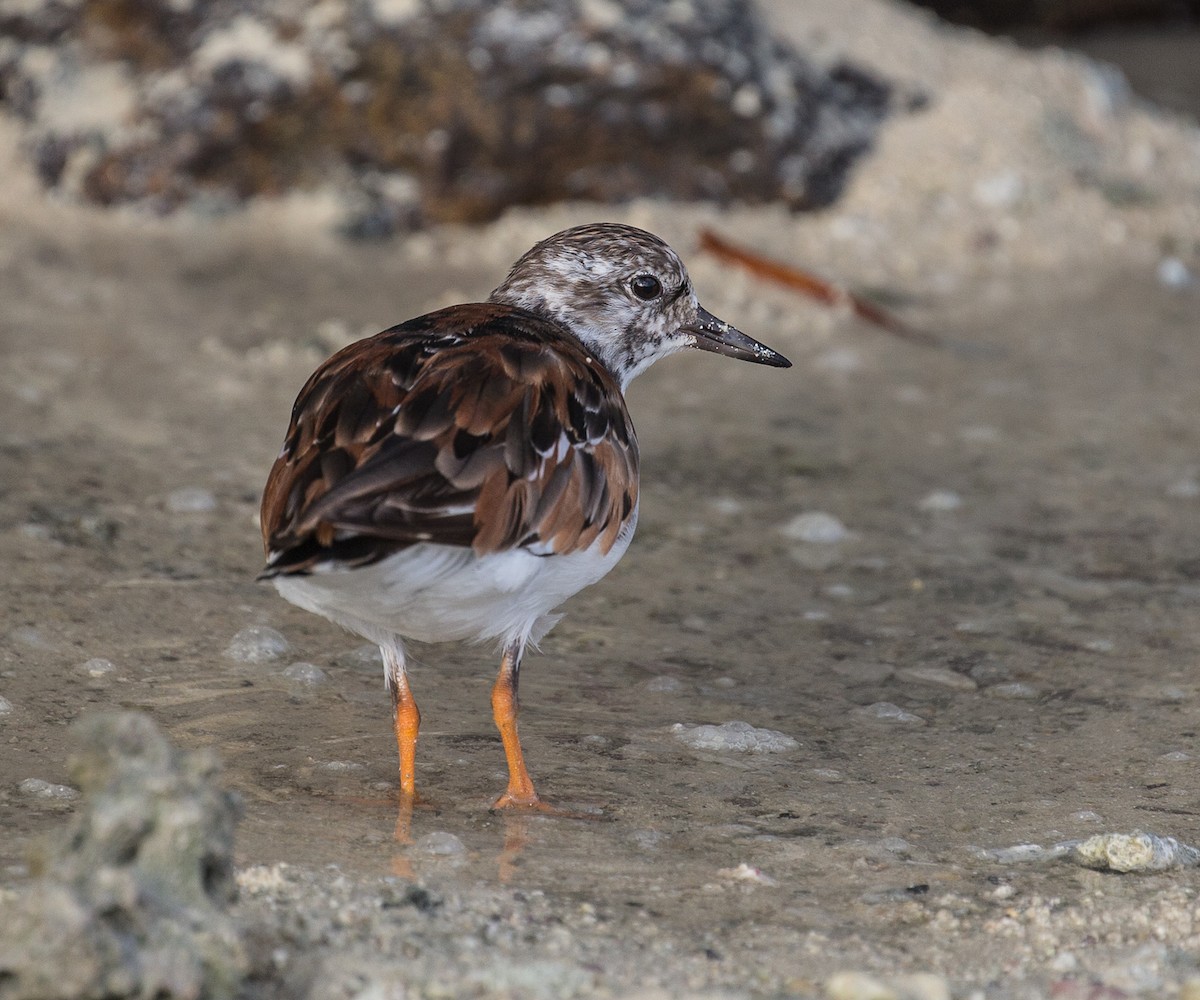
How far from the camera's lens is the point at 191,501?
3.89 metres

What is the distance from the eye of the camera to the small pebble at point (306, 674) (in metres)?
3.13

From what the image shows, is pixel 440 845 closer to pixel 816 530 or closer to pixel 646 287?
pixel 646 287

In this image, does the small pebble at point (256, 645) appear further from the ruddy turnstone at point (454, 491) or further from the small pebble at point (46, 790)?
the small pebble at point (46, 790)

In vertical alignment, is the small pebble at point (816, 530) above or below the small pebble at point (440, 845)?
above

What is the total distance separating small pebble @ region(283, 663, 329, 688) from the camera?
10.3 feet

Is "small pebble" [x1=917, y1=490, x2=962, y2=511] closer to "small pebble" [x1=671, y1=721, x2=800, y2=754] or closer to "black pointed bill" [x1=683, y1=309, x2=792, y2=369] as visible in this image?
"black pointed bill" [x1=683, y1=309, x2=792, y2=369]

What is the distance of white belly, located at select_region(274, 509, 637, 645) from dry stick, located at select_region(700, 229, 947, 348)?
8.93 ft

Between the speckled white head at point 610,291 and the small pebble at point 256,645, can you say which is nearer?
the small pebble at point 256,645

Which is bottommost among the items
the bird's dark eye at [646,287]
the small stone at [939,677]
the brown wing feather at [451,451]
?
the small stone at [939,677]

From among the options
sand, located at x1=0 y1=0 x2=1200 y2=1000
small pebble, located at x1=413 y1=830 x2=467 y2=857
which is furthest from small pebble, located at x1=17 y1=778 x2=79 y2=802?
small pebble, located at x1=413 y1=830 x2=467 y2=857

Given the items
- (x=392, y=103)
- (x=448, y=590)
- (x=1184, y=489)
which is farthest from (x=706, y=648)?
(x=392, y=103)

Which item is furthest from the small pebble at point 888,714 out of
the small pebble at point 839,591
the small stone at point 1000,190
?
the small stone at point 1000,190

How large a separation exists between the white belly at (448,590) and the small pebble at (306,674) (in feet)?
1.17

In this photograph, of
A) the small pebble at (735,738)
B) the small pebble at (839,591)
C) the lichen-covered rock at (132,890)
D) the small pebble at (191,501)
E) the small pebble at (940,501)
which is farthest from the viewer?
the small pebble at (940,501)
